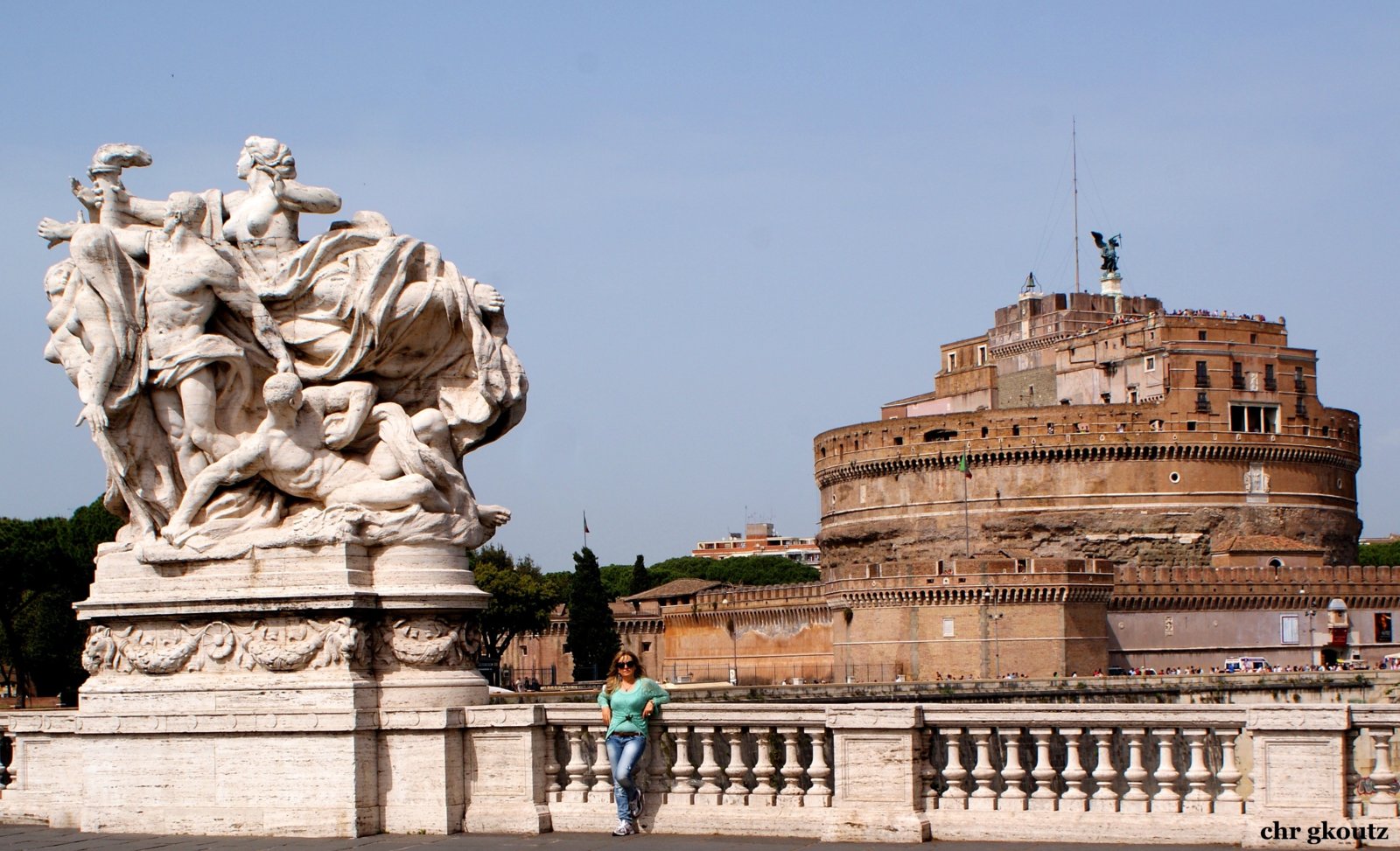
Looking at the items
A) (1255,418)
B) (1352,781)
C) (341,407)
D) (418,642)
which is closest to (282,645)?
(418,642)

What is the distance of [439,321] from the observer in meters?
10.9

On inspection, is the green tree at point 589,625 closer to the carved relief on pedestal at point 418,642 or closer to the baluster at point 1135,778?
the carved relief on pedestal at point 418,642

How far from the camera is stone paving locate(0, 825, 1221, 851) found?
9148 mm

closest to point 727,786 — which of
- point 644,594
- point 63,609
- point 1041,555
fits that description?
point 63,609

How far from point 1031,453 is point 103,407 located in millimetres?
71853

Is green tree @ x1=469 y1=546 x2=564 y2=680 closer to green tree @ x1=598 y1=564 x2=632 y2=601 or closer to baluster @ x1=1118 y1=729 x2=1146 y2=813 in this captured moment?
green tree @ x1=598 y1=564 x2=632 y2=601

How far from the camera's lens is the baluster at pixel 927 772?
9.34 metres

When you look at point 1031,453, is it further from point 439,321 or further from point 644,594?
point 439,321

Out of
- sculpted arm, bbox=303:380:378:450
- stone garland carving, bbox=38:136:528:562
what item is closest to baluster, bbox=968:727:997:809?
stone garland carving, bbox=38:136:528:562

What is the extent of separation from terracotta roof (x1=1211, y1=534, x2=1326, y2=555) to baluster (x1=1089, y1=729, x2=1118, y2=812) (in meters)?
72.3

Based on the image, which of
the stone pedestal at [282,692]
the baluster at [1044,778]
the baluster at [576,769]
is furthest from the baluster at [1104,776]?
the stone pedestal at [282,692]

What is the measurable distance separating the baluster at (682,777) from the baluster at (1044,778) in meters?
1.80

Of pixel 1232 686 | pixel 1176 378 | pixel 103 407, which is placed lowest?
pixel 1232 686

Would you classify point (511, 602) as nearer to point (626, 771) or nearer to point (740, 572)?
point (740, 572)
